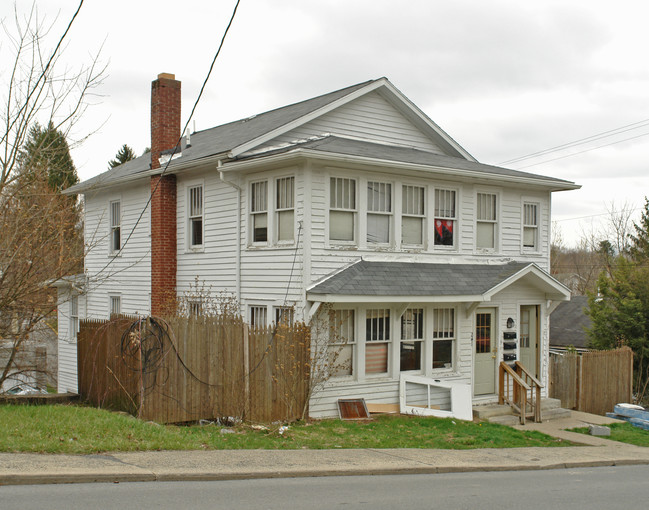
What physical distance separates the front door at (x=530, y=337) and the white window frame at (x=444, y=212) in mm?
3173

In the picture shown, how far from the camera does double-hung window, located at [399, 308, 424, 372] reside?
16484mm

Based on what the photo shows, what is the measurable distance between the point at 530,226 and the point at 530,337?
10.1 ft

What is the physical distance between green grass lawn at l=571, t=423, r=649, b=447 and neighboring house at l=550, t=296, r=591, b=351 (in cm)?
1098

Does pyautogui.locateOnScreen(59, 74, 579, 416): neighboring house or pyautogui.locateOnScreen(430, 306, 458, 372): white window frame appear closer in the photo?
pyautogui.locateOnScreen(59, 74, 579, 416): neighboring house

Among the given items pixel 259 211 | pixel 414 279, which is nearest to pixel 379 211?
pixel 414 279

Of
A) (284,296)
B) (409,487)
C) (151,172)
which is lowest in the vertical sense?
(409,487)

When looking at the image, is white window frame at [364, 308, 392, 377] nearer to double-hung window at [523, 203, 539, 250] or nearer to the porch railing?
the porch railing

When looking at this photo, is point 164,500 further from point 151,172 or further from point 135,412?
point 151,172

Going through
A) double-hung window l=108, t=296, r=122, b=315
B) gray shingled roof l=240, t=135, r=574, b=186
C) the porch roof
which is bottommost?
double-hung window l=108, t=296, r=122, b=315

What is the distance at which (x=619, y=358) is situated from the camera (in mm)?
20484

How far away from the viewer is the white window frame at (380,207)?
16.0 metres

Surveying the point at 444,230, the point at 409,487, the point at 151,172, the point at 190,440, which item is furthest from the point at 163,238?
the point at 409,487

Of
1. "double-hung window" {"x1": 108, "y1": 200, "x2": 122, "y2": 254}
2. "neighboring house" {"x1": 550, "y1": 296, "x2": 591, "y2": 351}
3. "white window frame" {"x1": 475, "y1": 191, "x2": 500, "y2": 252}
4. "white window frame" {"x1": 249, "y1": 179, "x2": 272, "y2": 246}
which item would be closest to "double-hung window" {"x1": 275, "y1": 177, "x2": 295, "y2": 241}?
"white window frame" {"x1": 249, "y1": 179, "x2": 272, "y2": 246}

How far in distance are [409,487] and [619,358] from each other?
13501 millimetres
